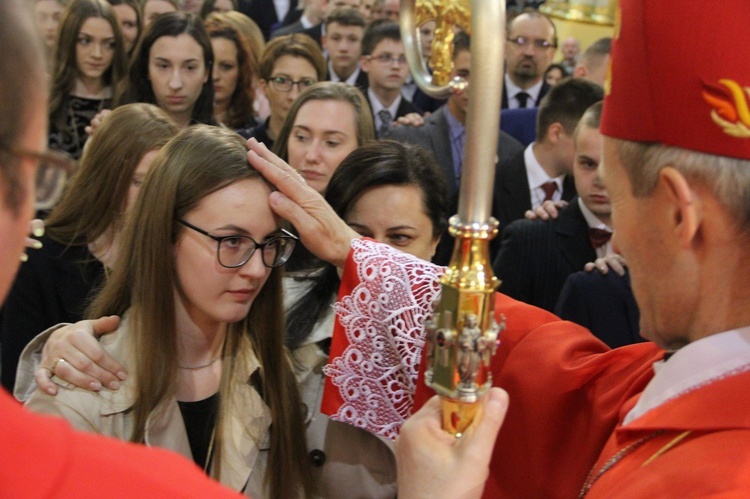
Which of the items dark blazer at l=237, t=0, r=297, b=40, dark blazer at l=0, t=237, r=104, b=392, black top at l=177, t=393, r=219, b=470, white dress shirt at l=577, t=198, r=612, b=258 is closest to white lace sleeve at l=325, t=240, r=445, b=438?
black top at l=177, t=393, r=219, b=470

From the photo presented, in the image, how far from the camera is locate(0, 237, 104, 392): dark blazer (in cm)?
317

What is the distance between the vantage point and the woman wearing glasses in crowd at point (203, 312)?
7.55 ft

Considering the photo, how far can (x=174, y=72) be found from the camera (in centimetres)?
499

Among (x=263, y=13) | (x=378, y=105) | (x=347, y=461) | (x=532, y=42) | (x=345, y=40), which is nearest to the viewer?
(x=347, y=461)

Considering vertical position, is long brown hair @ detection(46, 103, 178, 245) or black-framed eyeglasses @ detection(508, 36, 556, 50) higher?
black-framed eyeglasses @ detection(508, 36, 556, 50)

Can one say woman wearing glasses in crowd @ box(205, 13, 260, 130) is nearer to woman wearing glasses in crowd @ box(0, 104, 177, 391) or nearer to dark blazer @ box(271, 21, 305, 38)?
dark blazer @ box(271, 21, 305, 38)

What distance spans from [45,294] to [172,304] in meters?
1.07

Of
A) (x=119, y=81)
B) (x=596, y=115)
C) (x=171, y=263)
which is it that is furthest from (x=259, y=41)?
(x=171, y=263)

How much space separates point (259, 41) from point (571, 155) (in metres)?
2.47

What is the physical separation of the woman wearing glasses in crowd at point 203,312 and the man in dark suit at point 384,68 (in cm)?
423

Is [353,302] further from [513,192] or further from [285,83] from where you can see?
[285,83]

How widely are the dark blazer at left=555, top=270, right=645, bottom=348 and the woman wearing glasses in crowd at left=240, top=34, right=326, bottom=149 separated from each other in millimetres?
2416

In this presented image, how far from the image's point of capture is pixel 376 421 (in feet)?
6.98

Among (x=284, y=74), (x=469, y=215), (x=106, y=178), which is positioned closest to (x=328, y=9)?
(x=284, y=74)
